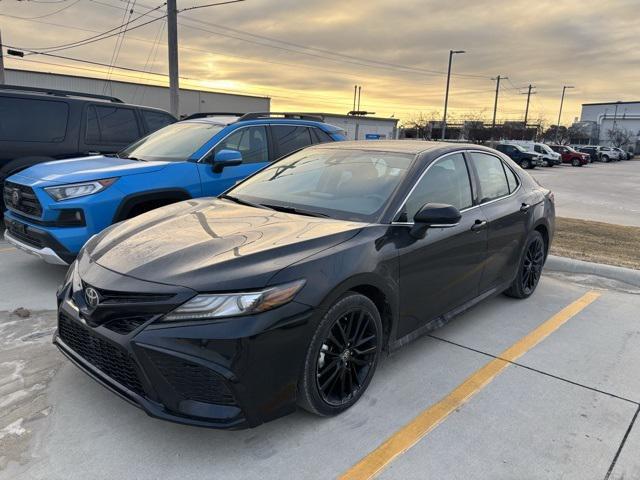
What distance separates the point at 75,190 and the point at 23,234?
82cm

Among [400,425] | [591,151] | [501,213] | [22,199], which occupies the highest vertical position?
[591,151]

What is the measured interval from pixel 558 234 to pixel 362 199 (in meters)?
6.27

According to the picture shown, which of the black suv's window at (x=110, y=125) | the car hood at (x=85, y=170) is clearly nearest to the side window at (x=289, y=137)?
the car hood at (x=85, y=170)

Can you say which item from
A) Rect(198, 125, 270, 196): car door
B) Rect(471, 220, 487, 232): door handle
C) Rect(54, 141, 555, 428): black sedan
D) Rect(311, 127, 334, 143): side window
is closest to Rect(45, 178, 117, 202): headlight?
Rect(198, 125, 270, 196): car door

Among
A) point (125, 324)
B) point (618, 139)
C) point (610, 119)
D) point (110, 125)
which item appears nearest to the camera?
point (125, 324)

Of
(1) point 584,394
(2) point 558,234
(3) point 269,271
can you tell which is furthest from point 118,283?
(2) point 558,234

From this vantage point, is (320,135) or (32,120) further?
(320,135)

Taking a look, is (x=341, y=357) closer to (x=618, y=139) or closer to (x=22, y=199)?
(x=22, y=199)

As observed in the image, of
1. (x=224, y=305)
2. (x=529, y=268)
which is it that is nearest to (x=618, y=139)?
(x=529, y=268)

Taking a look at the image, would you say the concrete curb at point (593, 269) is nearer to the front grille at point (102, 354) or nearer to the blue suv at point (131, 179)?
the blue suv at point (131, 179)

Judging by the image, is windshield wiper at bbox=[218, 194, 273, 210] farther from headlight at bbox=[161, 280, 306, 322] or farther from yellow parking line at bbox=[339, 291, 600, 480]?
yellow parking line at bbox=[339, 291, 600, 480]

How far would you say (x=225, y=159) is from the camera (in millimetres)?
5516

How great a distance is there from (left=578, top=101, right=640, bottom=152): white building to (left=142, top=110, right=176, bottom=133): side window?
99149 mm

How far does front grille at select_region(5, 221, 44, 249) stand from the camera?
4836 mm
